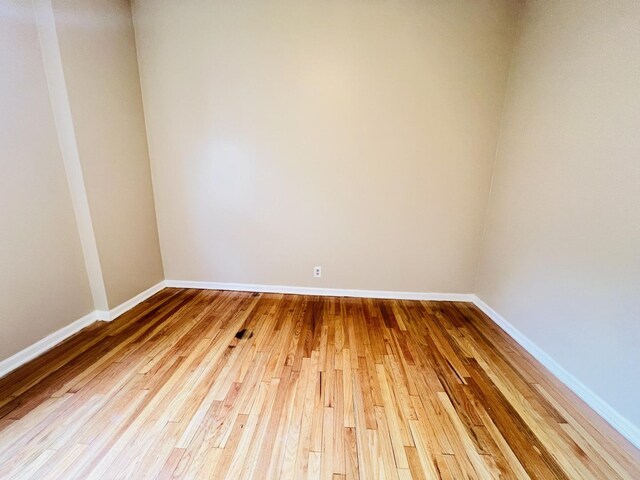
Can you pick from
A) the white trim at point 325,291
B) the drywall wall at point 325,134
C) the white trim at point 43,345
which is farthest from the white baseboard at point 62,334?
the drywall wall at point 325,134

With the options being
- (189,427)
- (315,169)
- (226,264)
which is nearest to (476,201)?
(315,169)

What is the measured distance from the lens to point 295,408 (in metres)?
1.45

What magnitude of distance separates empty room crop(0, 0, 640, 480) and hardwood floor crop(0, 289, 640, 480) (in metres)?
0.01

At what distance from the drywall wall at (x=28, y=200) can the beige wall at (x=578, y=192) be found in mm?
3397

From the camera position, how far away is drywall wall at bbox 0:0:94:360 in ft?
5.39

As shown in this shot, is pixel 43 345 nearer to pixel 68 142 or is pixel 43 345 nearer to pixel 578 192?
pixel 68 142

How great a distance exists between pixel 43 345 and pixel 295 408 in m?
1.83

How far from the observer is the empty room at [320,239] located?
1.32 meters

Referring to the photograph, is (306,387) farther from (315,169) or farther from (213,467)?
(315,169)

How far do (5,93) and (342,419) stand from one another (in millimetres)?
2673

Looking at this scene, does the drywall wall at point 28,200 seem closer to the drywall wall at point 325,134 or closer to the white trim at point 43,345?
the white trim at point 43,345

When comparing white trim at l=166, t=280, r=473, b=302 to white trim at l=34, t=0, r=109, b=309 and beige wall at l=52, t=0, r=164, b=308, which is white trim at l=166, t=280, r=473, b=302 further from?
white trim at l=34, t=0, r=109, b=309

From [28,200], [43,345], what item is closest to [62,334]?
[43,345]

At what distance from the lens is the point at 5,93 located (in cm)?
162
